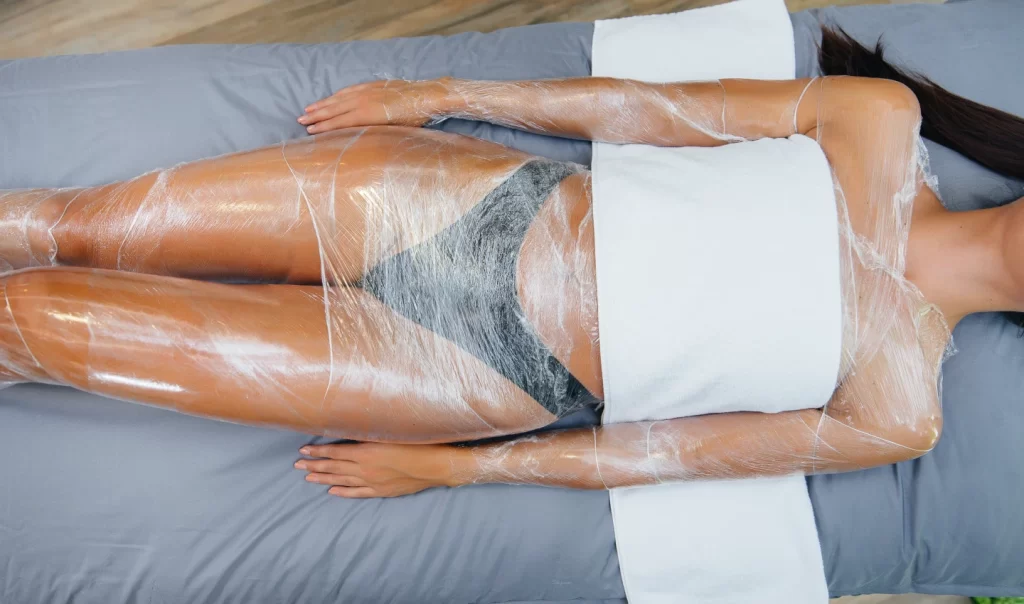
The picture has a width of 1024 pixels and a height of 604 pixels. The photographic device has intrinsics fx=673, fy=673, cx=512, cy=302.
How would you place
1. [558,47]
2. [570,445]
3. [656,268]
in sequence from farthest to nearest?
[558,47] < [570,445] < [656,268]

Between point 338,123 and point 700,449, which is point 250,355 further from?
point 700,449

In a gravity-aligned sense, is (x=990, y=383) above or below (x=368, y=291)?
below

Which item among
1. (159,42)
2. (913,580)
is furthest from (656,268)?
(159,42)

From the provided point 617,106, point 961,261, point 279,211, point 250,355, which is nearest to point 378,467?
point 250,355

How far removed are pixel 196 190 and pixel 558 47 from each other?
0.72 meters

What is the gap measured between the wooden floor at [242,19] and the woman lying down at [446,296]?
2.76ft

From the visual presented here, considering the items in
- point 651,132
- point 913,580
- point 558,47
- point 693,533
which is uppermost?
point 558,47

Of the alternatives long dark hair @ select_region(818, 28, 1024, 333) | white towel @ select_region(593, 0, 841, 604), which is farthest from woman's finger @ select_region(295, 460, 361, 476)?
long dark hair @ select_region(818, 28, 1024, 333)

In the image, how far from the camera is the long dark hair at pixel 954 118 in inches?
40.7

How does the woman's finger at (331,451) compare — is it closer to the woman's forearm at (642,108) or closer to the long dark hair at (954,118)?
the woman's forearm at (642,108)

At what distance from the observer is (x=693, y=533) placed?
1045 millimetres

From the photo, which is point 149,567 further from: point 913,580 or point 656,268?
point 913,580

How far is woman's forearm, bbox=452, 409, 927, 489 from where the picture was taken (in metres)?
0.94

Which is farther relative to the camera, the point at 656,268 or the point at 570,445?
the point at 570,445
